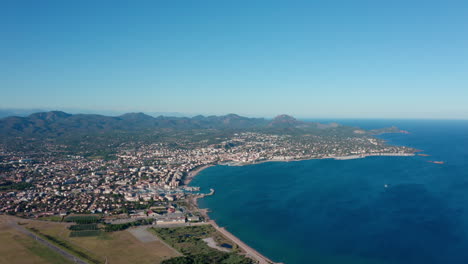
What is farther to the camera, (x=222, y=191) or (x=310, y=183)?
(x=310, y=183)

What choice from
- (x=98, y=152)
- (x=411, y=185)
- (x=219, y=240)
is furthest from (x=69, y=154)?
(x=411, y=185)

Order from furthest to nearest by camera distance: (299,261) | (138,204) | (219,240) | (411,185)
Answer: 1. (411,185)
2. (138,204)
3. (219,240)
4. (299,261)

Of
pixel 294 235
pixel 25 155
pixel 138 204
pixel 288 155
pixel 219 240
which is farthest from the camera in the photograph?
pixel 288 155

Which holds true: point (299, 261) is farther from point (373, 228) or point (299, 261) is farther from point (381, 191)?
point (381, 191)

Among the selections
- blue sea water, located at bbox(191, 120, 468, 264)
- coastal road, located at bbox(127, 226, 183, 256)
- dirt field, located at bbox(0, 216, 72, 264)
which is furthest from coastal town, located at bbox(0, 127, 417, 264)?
blue sea water, located at bbox(191, 120, 468, 264)

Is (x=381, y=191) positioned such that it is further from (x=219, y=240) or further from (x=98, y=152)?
(x=98, y=152)

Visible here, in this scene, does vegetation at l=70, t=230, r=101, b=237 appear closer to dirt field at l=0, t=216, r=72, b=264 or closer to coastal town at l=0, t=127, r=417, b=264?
coastal town at l=0, t=127, r=417, b=264
